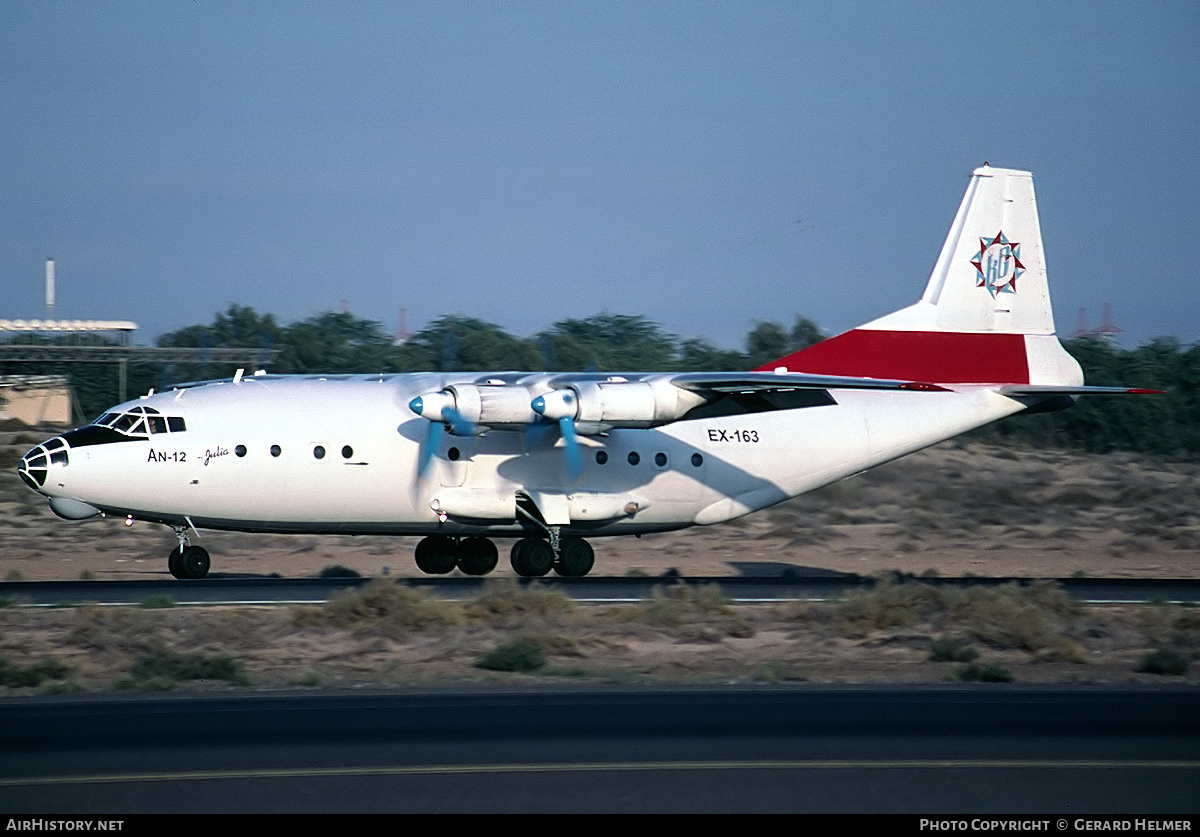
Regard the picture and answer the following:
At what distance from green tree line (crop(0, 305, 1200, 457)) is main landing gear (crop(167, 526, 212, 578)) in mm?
24221

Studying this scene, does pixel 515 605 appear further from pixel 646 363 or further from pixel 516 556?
pixel 646 363

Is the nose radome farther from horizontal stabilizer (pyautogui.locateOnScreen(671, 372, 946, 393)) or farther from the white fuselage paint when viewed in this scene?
horizontal stabilizer (pyautogui.locateOnScreen(671, 372, 946, 393))

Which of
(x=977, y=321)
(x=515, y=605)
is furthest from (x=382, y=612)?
(x=977, y=321)

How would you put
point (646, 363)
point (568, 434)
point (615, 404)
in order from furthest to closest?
point (646, 363) → point (615, 404) → point (568, 434)

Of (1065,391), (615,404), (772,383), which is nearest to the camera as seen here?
(772,383)

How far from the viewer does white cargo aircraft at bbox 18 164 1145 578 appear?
839 inches

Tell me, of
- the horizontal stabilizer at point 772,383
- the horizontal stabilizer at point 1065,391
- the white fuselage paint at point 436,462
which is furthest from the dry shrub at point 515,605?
the horizontal stabilizer at point 1065,391

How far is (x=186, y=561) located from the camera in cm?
2164

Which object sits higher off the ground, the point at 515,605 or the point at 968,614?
the point at 515,605

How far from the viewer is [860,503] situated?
38.7 m

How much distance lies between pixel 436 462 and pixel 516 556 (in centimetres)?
222

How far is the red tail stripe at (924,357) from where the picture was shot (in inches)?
1006
